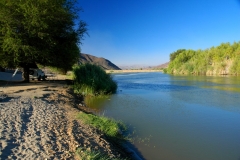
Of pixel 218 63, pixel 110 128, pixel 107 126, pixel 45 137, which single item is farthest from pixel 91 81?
pixel 218 63

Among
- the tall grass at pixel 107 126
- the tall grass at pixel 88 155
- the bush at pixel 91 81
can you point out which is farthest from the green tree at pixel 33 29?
the tall grass at pixel 88 155

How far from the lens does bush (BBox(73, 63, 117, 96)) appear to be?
18.6 m

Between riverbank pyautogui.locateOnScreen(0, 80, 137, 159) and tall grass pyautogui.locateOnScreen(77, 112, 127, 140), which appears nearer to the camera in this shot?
riverbank pyautogui.locateOnScreen(0, 80, 137, 159)

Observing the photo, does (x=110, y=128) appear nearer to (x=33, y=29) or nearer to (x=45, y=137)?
(x=45, y=137)

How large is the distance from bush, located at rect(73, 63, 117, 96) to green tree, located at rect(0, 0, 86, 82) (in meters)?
2.08

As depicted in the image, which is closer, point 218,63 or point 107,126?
point 107,126

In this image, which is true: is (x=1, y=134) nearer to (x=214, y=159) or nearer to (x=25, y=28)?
(x=214, y=159)

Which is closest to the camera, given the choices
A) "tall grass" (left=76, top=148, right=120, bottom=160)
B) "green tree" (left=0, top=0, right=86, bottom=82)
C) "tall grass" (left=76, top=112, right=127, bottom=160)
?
"tall grass" (left=76, top=148, right=120, bottom=160)

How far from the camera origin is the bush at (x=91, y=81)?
1864 cm

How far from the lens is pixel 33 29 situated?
55.2ft

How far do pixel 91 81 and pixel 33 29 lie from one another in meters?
6.06

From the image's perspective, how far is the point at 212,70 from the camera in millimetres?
58031

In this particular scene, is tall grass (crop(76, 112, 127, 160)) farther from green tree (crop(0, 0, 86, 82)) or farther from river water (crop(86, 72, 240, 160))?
green tree (crop(0, 0, 86, 82))

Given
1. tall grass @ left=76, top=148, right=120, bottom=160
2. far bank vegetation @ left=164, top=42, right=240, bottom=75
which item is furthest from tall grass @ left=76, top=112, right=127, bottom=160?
far bank vegetation @ left=164, top=42, right=240, bottom=75
